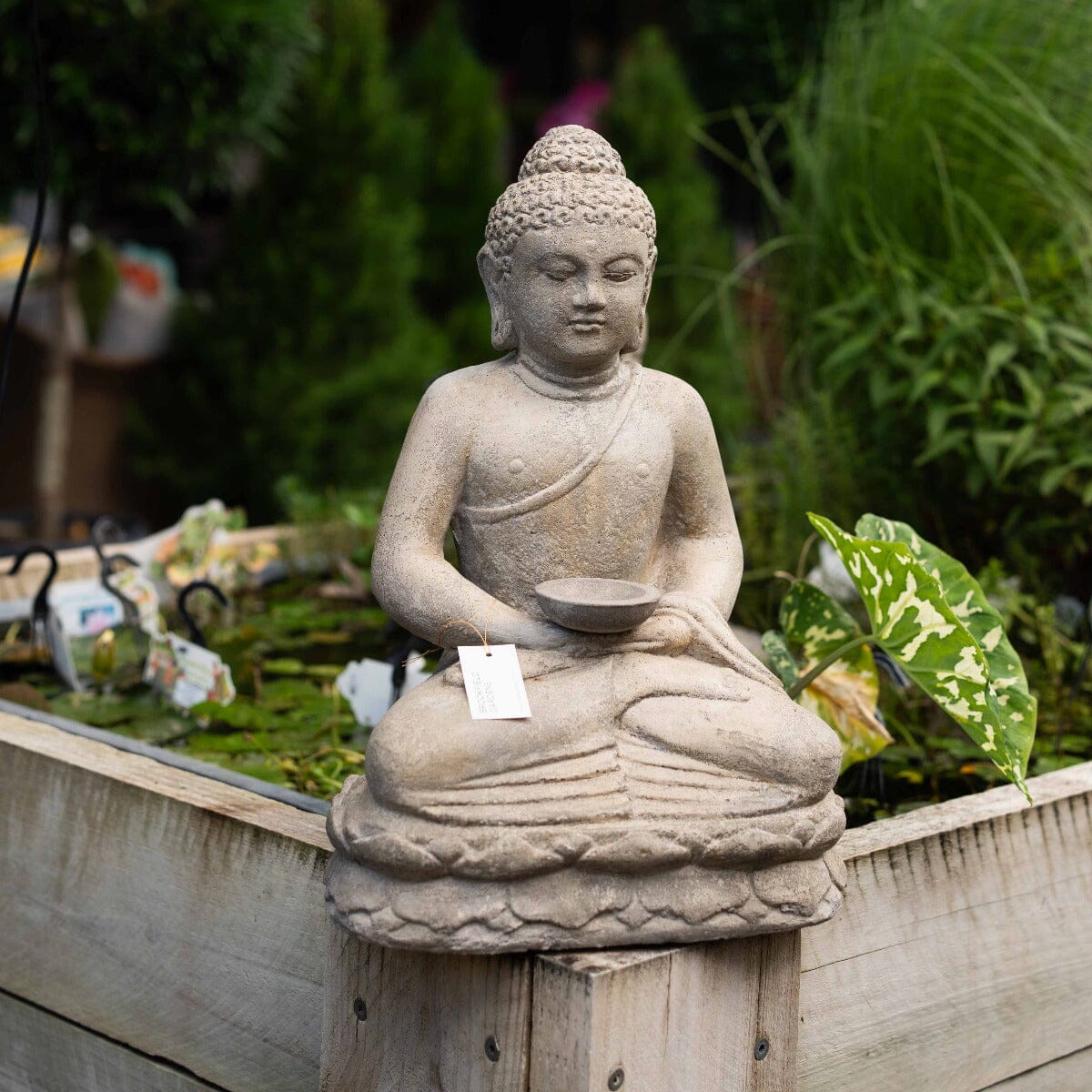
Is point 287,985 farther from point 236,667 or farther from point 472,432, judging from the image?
point 236,667

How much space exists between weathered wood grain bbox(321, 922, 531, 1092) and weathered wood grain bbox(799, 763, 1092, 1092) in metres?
0.38

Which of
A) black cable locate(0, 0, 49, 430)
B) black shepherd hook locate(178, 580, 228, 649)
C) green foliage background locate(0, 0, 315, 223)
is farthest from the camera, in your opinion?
green foliage background locate(0, 0, 315, 223)

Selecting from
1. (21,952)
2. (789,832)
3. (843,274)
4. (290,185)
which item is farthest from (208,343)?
(789,832)

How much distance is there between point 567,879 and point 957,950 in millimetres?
659

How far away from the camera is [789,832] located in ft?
4.58

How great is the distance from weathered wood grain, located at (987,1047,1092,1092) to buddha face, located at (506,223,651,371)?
3.59 feet

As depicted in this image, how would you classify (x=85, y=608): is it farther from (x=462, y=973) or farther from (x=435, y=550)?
(x=462, y=973)

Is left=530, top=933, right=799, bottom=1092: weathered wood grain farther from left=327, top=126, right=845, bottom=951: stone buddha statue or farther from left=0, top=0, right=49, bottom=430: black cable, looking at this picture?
left=0, top=0, right=49, bottom=430: black cable

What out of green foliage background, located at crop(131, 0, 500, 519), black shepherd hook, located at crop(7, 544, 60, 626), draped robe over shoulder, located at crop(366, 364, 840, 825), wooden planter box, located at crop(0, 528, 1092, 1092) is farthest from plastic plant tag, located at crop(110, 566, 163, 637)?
green foliage background, located at crop(131, 0, 500, 519)

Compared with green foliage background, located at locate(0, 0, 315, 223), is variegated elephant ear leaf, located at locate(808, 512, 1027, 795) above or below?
below

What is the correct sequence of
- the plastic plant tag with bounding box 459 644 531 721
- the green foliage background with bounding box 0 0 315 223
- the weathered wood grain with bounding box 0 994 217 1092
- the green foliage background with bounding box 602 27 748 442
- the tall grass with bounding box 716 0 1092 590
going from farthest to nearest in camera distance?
the green foliage background with bounding box 602 27 748 442 → the green foliage background with bounding box 0 0 315 223 → the tall grass with bounding box 716 0 1092 590 → the weathered wood grain with bounding box 0 994 217 1092 → the plastic plant tag with bounding box 459 644 531 721

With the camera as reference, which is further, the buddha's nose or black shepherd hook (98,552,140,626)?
black shepherd hook (98,552,140,626)

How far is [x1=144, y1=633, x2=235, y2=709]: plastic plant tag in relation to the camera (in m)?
2.43

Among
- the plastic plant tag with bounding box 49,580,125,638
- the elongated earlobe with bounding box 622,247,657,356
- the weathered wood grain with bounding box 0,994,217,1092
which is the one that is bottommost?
the weathered wood grain with bounding box 0,994,217,1092
